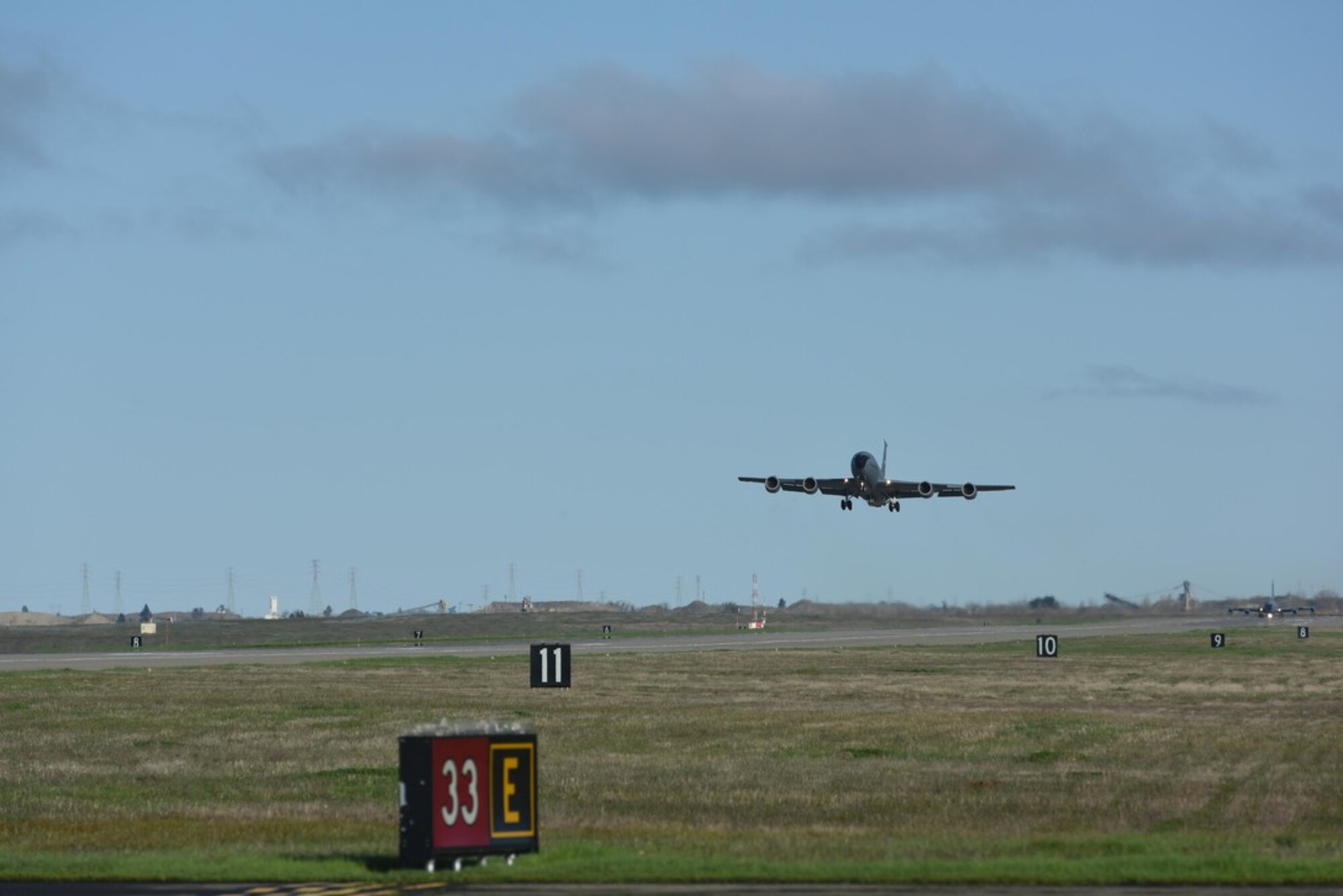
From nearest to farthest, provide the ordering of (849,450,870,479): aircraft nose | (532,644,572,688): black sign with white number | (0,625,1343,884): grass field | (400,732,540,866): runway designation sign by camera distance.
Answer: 1. (400,732,540,866): runway designation sign
2. (0,625,1343,884): grass field
3. (532,644,572,688): black sign with white number
4. (849,450,870,479): aircraft nose

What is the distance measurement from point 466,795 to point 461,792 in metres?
0.10

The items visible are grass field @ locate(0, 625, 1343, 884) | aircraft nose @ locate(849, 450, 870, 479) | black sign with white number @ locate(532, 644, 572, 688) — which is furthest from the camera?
aircraft nose @ locate(849, 450, 870, 479)

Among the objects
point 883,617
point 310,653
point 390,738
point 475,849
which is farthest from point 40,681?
point 883,617

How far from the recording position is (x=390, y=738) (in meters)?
48.8

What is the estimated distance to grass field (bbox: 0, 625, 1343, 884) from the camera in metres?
25.4

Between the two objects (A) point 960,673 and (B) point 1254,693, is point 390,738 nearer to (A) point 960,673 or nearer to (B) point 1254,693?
(B) point 1254,693

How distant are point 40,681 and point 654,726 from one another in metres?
36.6

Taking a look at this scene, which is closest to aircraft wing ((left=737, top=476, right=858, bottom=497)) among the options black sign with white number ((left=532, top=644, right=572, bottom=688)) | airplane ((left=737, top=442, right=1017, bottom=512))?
airplane ((left=737, top=442, right=1017, bottom=512))

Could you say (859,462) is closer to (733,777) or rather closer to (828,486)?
(828,486)

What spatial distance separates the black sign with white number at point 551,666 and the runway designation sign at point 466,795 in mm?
24403

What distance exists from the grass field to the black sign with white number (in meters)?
1.64

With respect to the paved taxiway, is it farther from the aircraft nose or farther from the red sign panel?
the red sign panel

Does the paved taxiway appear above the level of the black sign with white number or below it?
below

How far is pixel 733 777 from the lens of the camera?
38594 millimetres
